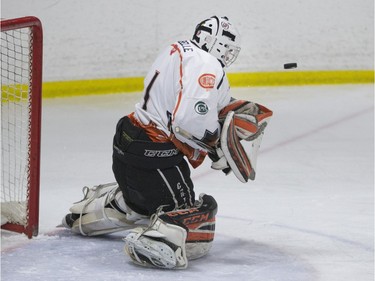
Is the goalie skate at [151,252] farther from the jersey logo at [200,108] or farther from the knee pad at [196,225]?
the jersey logo at [200,108]

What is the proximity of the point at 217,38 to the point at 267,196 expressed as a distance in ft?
2.89

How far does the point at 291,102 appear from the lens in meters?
4.84

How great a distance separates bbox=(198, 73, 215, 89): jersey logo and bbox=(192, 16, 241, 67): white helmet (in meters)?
0.19

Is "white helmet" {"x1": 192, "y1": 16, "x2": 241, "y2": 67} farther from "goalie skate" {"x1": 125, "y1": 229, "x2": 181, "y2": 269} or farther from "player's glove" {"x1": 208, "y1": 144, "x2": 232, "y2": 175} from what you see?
"goalie skate" {"x1": 125, "y1": 229, "x2": 181, "y2": 269}

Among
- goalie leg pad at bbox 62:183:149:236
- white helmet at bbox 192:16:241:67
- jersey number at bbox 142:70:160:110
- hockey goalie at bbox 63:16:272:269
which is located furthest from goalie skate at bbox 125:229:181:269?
white helmet at bbox 192:16:241:67

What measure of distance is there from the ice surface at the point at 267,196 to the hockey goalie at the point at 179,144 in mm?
71

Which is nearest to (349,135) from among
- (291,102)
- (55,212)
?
(291,102)

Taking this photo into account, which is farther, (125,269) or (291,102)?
(291,102)

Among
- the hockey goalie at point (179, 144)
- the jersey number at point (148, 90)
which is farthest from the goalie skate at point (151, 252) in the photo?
the jersey number at point (148, 90)

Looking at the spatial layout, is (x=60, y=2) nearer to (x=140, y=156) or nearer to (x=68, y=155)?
(x=68, y=155)

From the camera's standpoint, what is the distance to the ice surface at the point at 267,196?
2.39m

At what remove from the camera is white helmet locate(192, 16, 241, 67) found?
101 inches

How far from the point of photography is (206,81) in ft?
7.82

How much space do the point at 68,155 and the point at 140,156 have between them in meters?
1.43
